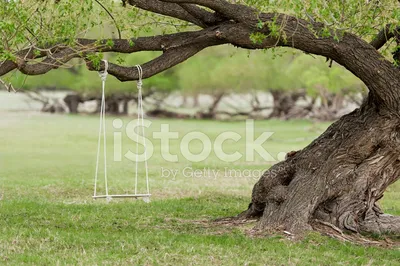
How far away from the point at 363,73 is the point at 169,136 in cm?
2544

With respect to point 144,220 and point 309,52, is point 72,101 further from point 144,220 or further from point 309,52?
point 309,52

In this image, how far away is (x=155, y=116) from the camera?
52.6m

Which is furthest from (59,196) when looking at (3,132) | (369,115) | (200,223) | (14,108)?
(14,108)

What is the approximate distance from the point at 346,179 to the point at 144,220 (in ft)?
9.61

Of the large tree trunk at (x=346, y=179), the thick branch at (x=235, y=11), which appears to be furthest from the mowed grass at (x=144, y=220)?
the thick branch at (x=235, y=11)

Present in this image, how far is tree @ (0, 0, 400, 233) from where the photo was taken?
30.6 ft

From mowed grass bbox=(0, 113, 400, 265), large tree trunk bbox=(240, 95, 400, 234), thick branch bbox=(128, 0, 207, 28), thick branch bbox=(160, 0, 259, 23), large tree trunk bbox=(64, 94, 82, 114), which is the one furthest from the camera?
large tree trunk bbox=(64, 94, 82, 114)

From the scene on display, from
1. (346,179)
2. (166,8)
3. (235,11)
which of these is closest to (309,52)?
(235,11)

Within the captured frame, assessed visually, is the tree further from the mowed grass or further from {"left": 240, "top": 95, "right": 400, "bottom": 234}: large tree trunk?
the mowed grass

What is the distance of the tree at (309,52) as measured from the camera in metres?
9.32

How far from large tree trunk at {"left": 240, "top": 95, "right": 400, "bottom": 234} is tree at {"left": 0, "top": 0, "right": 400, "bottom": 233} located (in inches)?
0.5

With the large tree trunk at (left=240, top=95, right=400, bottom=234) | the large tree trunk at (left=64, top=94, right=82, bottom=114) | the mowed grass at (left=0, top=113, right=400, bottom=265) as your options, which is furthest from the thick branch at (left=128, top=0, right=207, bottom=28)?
the large tree trunk at (left=64, top=94, right=82, bottom=114)

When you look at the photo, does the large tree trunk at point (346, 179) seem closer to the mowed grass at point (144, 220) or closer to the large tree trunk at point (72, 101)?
the mowed grass at point (144, 220)

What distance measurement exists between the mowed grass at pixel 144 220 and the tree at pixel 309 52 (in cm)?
69
